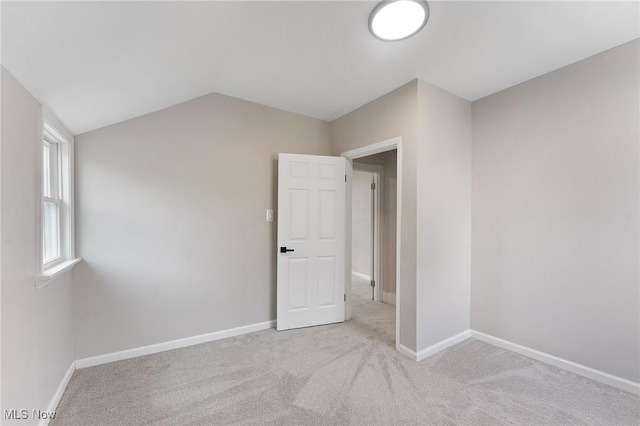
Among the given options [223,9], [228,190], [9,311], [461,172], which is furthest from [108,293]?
[461,172]

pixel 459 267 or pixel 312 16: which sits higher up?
pixel 312 16

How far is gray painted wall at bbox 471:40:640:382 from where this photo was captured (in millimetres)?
2012

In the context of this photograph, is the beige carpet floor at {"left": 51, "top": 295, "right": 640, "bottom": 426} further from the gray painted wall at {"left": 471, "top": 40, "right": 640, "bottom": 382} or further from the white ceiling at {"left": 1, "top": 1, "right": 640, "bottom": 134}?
the white ceiling at {"left": 1, "top": 1, "right": 640, "bottom": 134}

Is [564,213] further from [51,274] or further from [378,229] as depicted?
[51,274]

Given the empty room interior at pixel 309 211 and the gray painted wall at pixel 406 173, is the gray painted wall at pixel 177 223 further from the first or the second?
the gray painted wall at pixel 406 173

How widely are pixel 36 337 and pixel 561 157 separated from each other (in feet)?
12.5

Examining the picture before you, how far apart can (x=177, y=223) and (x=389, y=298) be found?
2960mm

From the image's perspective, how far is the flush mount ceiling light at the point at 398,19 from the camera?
1.62 m

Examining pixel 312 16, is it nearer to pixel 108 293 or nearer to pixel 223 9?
pixel 223 9

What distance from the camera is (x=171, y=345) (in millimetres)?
2607

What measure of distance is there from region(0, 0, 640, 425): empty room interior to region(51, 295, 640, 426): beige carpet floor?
0.06 feet

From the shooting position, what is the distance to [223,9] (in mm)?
1526

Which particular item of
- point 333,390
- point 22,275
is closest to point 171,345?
point 22,275

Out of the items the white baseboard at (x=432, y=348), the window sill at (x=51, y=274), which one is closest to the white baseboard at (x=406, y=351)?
the white baseboard at (x=432, y=348)
